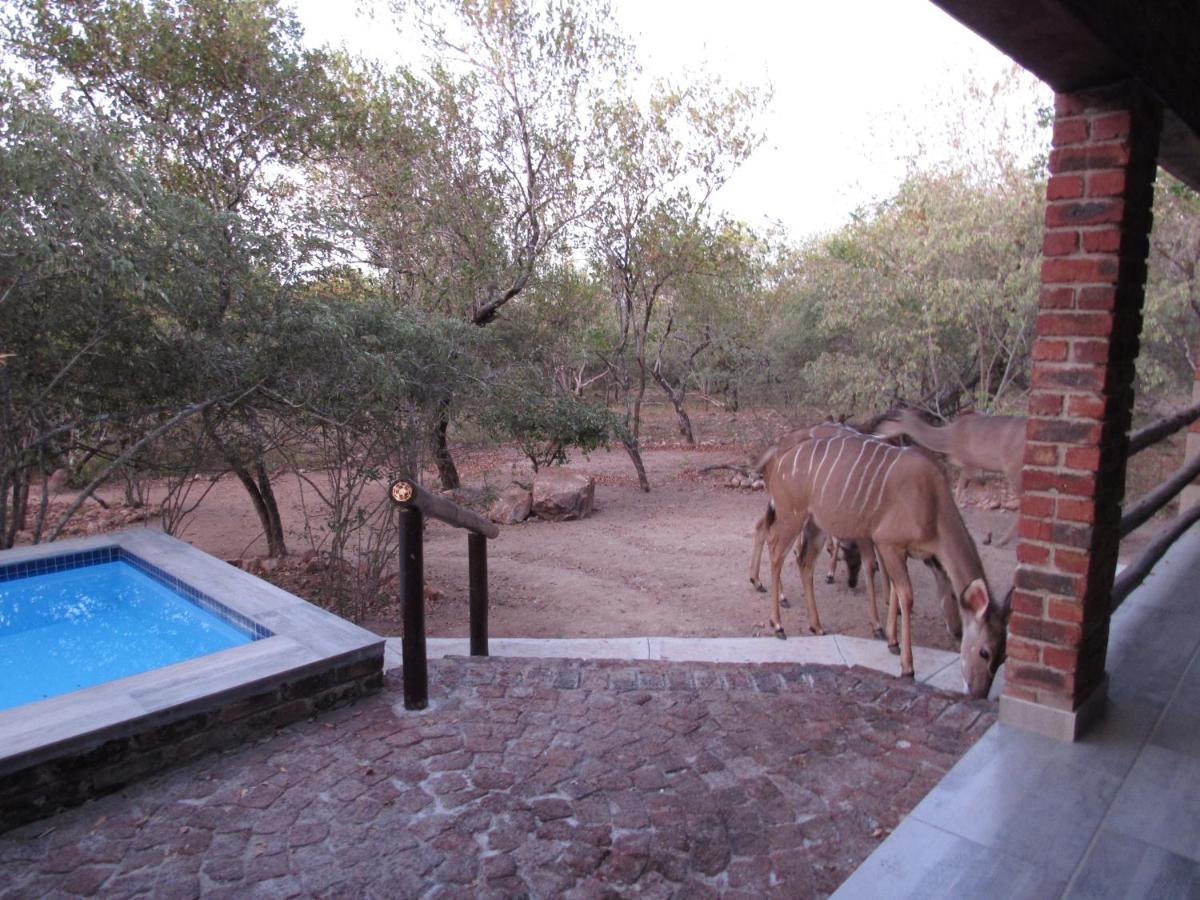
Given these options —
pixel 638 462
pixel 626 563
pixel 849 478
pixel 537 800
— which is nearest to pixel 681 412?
pixel 638 462

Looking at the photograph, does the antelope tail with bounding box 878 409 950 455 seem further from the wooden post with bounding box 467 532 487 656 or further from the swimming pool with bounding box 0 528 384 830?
the swimming pool with bounding box 0 528 384 830

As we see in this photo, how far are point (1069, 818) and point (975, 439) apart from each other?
14.3 feet

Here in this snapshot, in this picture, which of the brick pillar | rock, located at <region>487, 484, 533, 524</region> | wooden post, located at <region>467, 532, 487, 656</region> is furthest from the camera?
rock, located at <region>487, 484, 533, 524</region>

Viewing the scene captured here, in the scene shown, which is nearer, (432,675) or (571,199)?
(432,675)

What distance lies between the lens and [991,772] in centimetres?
267

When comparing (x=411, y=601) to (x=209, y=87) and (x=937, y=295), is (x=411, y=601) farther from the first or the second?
(x=937, y=295)

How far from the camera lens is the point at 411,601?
353 cm

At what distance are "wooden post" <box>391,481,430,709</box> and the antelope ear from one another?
8.48 ft

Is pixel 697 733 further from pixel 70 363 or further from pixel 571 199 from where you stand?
pixel 571 199

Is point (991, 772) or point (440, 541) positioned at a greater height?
point (991, 772)

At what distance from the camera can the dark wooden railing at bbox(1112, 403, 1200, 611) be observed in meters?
3.55

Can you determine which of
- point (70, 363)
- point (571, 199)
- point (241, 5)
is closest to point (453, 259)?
point (571, 199)

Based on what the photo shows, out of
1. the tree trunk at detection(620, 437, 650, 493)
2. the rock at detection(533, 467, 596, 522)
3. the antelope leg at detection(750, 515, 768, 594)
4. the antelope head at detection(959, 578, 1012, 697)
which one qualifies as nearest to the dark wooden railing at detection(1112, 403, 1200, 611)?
the antelope head at detection(959, 578, 1012, 697)

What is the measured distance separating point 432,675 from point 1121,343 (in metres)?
3.26
